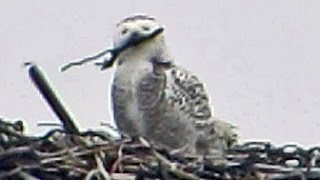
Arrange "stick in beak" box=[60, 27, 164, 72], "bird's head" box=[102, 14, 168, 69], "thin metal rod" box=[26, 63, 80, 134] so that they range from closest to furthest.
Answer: "thin metal rod" box=[26, 63, 80, 134], "stick in beak" box=[60, 27, 164, 72], "bird's head" box=[102, 14, 168, 69]

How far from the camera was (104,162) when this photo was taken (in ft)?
3.76

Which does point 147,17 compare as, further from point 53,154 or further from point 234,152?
point 53,154

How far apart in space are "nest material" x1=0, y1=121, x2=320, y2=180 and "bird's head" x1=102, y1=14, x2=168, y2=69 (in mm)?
415

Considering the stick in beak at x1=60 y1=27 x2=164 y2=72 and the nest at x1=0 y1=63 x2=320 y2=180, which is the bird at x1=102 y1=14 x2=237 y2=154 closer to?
the stick in beak at x1=60 y1=27 x2=164 y2=72

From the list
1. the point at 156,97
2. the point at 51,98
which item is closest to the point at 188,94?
the point at 156,97

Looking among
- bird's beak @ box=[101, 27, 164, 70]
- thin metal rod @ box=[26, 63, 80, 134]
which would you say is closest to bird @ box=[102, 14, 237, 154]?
bird's beak @ box=[101, 27, 164, 70]

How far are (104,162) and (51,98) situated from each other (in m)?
0.17

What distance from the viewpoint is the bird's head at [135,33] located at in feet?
5.57

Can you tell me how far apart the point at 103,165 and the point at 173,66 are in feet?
2.16

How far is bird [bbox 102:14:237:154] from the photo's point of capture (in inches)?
66.5

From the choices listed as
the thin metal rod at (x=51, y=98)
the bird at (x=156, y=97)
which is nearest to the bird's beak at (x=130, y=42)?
the bird at (x=156, y=97)

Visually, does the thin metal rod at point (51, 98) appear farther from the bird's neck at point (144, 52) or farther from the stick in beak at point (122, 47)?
the bird's neck at point (144, 52)

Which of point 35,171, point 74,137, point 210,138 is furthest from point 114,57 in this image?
point 35,171

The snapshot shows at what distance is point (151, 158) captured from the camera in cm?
118
